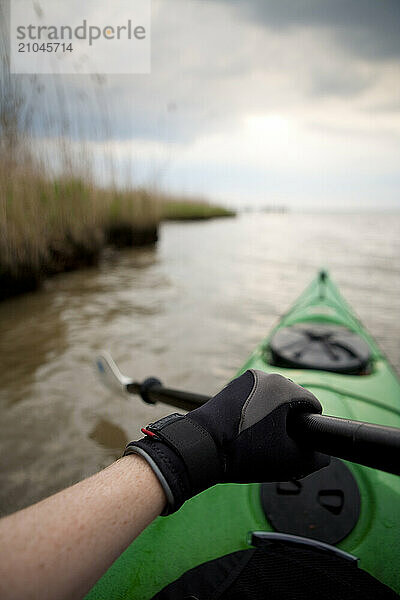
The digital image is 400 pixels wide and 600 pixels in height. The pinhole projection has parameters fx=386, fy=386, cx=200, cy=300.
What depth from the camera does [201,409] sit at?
31.4 inches

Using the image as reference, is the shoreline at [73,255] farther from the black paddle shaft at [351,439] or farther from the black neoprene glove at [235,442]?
the black paddle shaft at [351,439]

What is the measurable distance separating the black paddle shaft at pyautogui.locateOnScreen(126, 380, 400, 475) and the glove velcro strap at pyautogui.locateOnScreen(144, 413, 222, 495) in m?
0.17

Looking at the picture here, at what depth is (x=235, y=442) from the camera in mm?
757

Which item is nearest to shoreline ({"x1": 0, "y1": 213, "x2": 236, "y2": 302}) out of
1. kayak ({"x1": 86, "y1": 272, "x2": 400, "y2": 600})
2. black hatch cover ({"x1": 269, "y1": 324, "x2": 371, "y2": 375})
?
black hatch cover ({"x1": 269, "y1": 324, "x2": 371, "y2": 375})

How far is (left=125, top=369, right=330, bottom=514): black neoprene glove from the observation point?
690 mm

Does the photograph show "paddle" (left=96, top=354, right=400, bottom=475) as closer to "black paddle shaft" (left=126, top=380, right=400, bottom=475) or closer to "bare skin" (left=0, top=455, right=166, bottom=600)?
"black paddle shaft" (left=126, top=380, right=400, bottom=475)

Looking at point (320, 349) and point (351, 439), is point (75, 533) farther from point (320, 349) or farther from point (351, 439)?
point (320, 349)

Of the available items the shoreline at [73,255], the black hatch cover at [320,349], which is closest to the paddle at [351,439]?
the black hatch cover at [320,349]

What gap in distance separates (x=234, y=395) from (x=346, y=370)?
45.5 inches

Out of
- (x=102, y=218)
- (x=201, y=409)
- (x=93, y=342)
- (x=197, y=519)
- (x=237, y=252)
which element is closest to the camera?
(x=201, y=409)

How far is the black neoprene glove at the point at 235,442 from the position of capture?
2.27 ft

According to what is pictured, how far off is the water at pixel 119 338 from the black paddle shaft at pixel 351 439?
49.7 inches

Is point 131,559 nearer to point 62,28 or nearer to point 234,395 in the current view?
point 234,395

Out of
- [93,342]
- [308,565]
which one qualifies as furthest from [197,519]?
[93,342]
